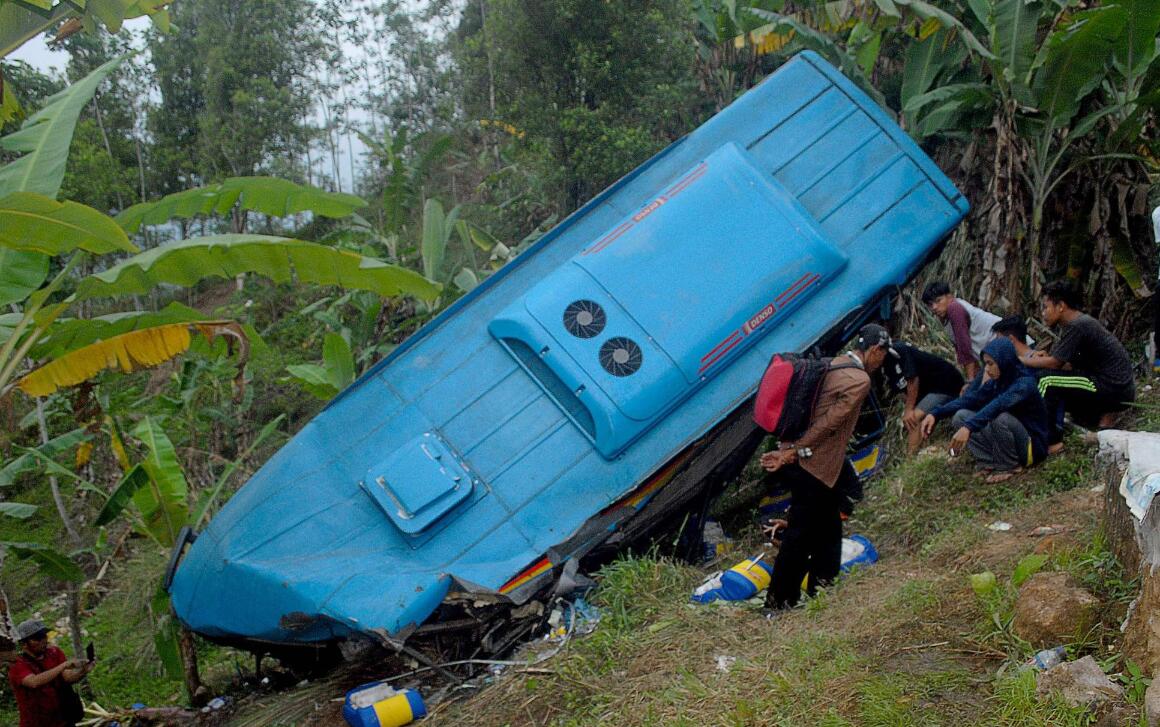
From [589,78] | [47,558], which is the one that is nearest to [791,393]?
[47,558]

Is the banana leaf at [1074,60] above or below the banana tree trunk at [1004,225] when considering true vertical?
above

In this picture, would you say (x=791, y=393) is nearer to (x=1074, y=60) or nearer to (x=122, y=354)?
(x=122, y=354)

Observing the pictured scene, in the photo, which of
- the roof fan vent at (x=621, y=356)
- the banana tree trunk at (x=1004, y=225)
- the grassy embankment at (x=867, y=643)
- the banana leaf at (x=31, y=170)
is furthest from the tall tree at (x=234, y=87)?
the grassy embankment at (x=867, y=643)

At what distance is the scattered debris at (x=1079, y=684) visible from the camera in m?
3.24

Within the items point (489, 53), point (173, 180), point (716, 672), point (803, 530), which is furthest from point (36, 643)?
point (173, 180)

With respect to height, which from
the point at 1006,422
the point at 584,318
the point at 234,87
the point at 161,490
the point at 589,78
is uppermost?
the point at 234,87

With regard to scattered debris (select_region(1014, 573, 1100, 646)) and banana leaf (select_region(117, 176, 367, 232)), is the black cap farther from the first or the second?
banana leaf (select_region(117, 176, 367, 232))

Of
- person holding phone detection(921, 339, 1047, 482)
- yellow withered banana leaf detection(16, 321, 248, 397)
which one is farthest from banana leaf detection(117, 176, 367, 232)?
person holding phone detection(921, 339, 1047, 482)

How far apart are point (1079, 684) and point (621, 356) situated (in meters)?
3.42

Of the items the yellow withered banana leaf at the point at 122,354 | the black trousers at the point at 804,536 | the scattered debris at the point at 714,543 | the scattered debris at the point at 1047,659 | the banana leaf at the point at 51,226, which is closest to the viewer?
the scattered debris at the point at 1047,659

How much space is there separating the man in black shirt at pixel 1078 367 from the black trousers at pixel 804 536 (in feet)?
6.34

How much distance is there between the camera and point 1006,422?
5918mm

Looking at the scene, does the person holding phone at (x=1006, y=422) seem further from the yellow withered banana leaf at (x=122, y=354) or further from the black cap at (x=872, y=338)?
the yellow withered banana leaf at (x=122, y=354)

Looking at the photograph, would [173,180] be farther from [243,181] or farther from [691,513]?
[691,513]
